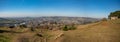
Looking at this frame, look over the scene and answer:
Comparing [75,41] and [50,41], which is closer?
[75,41]

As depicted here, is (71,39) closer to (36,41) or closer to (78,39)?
(78,39)

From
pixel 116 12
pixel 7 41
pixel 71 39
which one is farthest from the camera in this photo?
pixel 116 12

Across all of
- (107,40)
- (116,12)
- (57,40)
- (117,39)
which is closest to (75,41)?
(57,40)

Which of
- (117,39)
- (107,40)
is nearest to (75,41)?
(107,40)

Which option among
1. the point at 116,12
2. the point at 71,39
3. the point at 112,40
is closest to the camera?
the point at 112,40

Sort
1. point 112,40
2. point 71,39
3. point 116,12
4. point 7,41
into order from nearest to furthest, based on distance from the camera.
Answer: point 112,40 < point 71,39 < point 7,41 < point 116,12

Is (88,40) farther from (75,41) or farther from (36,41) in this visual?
(36,41)

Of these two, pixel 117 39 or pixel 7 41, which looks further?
pixel 7 41
